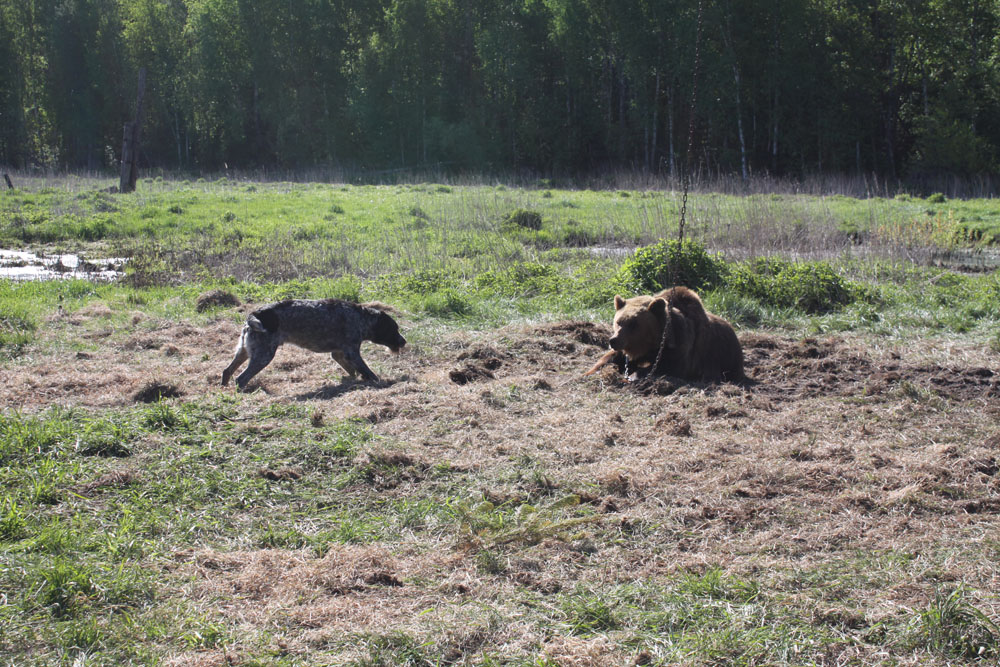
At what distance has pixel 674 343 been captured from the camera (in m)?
8.49

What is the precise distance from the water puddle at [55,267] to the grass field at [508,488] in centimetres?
232

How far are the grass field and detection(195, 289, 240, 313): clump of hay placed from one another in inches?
13.9

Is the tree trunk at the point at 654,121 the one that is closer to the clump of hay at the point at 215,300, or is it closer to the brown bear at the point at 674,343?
the clump of hay at the point at 215,300

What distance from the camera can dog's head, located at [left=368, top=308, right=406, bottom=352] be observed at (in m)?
9.23

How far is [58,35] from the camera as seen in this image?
5912 centimetres

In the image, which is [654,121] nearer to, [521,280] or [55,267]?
[521,280]

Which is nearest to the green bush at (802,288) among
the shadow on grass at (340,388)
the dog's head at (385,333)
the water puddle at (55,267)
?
the dog's head at (385,333)

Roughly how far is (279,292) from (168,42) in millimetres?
55875

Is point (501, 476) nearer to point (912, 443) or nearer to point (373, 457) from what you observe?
point (373, 457)

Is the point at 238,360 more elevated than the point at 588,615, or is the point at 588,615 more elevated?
the point at 238,360

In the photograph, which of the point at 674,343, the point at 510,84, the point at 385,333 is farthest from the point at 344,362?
the point at 510,84

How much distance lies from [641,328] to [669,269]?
3.93 m

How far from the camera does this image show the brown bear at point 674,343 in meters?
8.44

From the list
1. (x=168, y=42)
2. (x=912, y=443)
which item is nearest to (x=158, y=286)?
(x=912, y=443)
